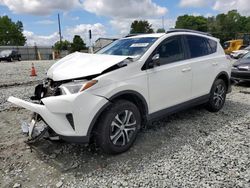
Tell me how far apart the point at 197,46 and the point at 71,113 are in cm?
314

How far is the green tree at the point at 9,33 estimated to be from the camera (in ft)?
235

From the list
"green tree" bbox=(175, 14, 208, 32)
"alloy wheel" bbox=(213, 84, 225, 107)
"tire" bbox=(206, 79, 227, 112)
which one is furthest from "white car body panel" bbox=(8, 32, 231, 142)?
"green tree" bbox=(175, 14, 208, 32)

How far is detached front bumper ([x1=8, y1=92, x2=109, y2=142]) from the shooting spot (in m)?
3.21

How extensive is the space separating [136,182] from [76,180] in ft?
2.45

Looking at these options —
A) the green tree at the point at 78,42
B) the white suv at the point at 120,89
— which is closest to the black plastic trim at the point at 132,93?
the white suv at the point at 120,89

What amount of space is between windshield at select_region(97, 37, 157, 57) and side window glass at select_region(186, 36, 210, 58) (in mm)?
981

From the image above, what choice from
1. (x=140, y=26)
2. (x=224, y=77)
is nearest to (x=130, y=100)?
(x=224, y=77)

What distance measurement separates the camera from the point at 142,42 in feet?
14.6

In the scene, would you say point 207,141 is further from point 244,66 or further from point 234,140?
point 244,66

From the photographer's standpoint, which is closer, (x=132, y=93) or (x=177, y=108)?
(x=132, y=93)

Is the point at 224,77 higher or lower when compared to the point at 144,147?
higher

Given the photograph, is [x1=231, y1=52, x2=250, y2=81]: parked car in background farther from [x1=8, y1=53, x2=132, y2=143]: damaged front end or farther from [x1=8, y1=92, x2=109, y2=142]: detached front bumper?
[x1=8, y1=92, x2=109, y2=142]: detached front bumper

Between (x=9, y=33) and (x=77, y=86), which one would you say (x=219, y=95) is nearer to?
(x=77, y=86)

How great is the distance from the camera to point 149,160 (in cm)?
360
